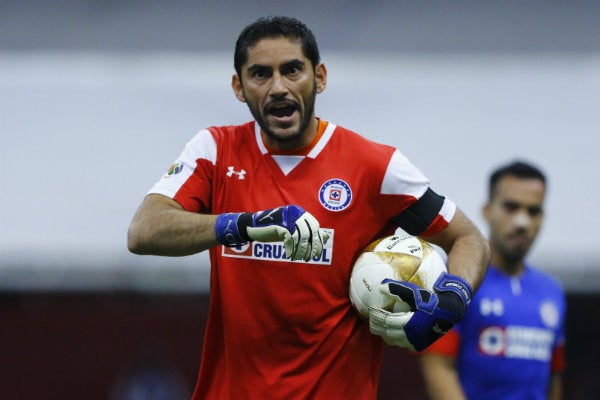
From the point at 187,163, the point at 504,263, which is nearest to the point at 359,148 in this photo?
the point at 187,163

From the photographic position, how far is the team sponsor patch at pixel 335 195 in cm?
469

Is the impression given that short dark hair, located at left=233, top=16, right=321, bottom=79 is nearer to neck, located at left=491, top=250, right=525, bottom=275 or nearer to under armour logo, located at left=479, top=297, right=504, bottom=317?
under armour logo, located at left=479, top=297, right=504, bottom=317

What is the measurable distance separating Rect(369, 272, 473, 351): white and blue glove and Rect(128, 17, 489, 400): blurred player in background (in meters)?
0.09

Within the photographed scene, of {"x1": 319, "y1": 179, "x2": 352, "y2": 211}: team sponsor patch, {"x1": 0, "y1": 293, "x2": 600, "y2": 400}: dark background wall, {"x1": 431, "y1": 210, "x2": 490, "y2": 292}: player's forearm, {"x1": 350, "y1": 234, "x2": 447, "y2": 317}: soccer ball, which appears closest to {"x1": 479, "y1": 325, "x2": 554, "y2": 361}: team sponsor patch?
{"x1": 431, "y1": 210, "x2": 490, "y2": 292}: player's forearm

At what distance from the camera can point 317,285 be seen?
4637 millimetres

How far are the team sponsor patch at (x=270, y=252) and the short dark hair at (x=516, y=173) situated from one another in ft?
9.77

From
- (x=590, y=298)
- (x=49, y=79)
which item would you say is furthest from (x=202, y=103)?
(x=590, y=298)

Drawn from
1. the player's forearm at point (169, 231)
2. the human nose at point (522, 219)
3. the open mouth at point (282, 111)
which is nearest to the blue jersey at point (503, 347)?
the human nose at point (522, 219)

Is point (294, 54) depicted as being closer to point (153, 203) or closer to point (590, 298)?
point (153, 203)

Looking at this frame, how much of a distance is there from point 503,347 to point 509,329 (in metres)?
0.12

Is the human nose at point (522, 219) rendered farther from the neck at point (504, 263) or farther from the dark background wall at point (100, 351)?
the dark background wall at point (100, 351)

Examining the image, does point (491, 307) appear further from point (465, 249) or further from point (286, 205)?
point (286, 205)

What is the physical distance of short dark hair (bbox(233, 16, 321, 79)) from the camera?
4.76m

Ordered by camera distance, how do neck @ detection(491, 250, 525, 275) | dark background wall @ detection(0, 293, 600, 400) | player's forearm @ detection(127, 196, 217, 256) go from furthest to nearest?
dark background wall @ detection(0, 293, 600, 400) → neck @ detection(491, 250, 525, 275) → player's forearm @ detection(127, 196, 217, 256)
